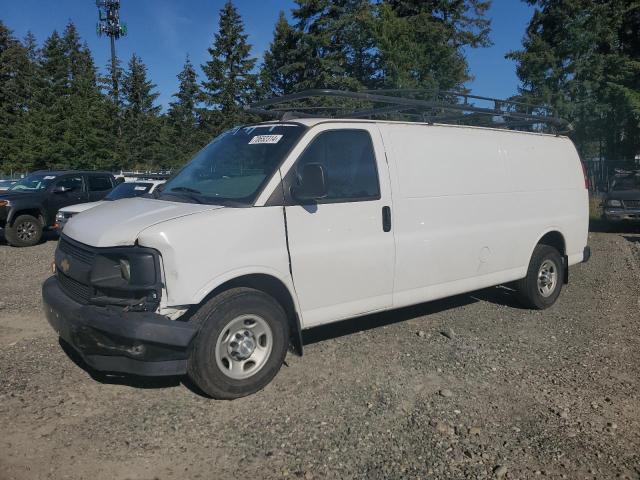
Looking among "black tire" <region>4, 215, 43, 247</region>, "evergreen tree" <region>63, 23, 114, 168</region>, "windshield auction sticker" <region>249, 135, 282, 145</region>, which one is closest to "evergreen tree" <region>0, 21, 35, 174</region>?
"evergreen tree" <region>63, 23, 114, 168</region>

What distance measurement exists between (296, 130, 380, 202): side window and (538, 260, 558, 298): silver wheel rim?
9.63 feet

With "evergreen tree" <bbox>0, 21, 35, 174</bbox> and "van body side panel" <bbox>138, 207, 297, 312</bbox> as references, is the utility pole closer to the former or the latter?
"evergreen tree" <bbox>0, 21, 35, 174</bbox>

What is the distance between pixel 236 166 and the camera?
4.46m

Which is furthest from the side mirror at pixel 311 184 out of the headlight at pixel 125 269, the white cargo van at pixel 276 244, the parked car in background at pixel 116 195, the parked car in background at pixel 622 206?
the parked car in background at pixel 622 206

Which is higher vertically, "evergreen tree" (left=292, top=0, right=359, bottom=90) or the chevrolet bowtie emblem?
"evergreen tree" (left=292, top=0, right=359, bottom=90)

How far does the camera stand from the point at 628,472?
3.13 meters

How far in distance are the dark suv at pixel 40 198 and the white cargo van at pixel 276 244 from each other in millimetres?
8786

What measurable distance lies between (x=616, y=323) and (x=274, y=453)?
14.9 feet

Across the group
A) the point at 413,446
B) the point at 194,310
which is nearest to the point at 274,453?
the point at 413,446

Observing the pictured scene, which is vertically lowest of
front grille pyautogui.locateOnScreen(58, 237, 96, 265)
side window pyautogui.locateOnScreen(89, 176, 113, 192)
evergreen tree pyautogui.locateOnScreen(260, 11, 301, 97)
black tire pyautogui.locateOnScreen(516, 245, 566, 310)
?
black tire pyautogui.locateOnScreen(516, 245, 566, 310)

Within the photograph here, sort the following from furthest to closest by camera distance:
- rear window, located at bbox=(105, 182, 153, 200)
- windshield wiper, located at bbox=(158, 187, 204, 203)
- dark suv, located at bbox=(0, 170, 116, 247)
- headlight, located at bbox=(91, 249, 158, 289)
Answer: dark suv, located at bbox=(0, 170, 116, 247), rear window, located at bbox=(105, 182, 153, 200), windshield wiper, located at bbox=(158, 187, 204, 203), headlight, located at bbox=(91, 249, 158, 289)

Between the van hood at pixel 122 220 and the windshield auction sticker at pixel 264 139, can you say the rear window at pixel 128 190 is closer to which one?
the van hood at pixel 122 220

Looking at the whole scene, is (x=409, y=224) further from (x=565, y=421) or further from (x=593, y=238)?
(x=593, y=238)

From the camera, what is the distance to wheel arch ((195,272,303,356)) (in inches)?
153
